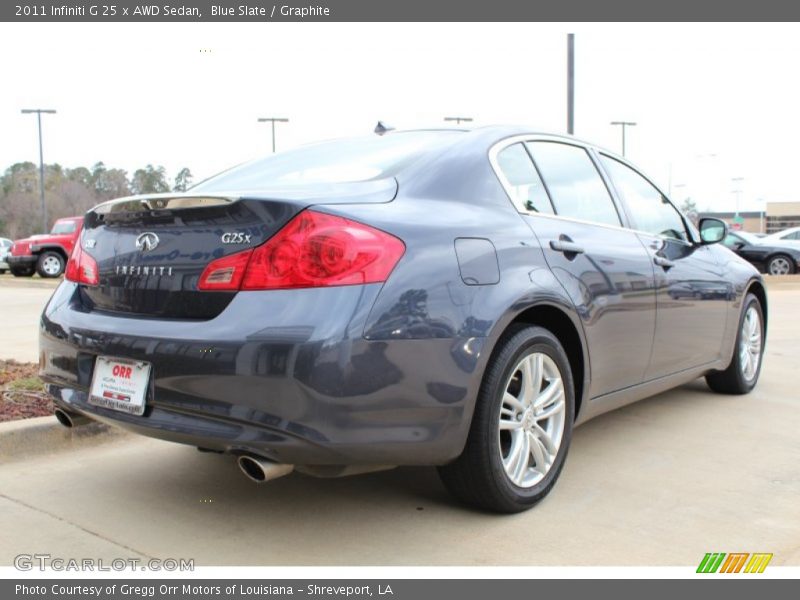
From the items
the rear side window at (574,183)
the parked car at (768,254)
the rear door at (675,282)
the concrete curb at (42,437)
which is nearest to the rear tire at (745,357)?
the rear door at (675,282)

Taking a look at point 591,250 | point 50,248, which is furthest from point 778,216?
point 591,250

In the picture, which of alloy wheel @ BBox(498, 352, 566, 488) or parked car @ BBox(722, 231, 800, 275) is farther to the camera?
parked car @ BBox(722, 231, 800, 275)

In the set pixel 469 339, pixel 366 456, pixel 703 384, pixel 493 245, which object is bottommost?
pixel 703 384

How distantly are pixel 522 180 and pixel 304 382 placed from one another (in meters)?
1.53

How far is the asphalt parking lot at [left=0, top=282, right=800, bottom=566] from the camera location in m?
2.66

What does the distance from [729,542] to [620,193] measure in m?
1.96

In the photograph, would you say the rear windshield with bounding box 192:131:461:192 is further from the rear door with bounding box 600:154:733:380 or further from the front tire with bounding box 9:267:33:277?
the front tire with bounding box 9:267:33:277

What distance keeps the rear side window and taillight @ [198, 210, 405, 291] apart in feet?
4.31

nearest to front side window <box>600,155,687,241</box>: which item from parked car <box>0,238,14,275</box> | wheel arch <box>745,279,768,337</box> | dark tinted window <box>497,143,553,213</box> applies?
dark tinted window <box>497,143,553,213</box>

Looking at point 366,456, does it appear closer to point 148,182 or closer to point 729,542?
point 729,542

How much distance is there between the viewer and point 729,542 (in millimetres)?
2758

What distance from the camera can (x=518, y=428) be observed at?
298 cm

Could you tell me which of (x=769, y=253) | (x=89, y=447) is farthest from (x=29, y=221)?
(x=89, y=447)

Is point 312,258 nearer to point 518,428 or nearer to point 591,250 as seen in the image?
point 518,428
